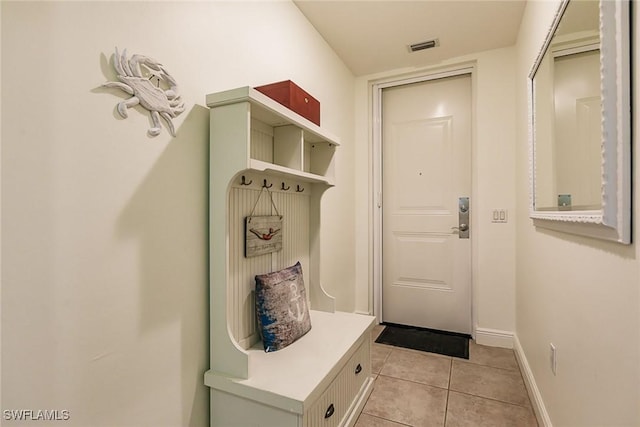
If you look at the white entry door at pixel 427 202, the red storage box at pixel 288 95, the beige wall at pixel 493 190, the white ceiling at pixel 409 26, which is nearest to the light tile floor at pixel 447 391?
the beige wall at pixel 493 190

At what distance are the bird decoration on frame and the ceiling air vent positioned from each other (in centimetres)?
205

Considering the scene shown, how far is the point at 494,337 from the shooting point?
102 inches

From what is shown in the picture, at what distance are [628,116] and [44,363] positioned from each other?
5.18 ft

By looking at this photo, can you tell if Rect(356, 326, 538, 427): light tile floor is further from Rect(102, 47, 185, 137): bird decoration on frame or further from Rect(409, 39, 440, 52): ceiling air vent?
Rect(409, 39, 440, 52): ceiling air vent

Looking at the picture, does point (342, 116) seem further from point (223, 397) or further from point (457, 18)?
point (223, 397)

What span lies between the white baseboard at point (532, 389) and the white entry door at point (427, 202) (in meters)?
0.59

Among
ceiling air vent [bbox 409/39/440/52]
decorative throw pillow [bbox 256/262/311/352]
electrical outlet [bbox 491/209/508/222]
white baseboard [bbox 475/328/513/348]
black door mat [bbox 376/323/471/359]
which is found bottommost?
black door mat [bbox 376/323/471/359]

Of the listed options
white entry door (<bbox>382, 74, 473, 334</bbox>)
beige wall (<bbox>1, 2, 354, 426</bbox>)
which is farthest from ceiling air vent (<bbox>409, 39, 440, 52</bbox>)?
beige wall (<bbox>1, 2, 354, 426</bbox>)

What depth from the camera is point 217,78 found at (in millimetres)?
1392

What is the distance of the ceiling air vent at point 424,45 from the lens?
249cm

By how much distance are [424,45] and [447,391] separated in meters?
2.47

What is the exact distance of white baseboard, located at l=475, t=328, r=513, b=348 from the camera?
2.54 meters

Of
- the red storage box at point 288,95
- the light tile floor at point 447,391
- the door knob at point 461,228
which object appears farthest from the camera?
the door knob at point 461,228

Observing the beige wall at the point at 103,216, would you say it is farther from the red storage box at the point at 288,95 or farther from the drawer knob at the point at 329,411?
the drawer knob at the point at 329,411
